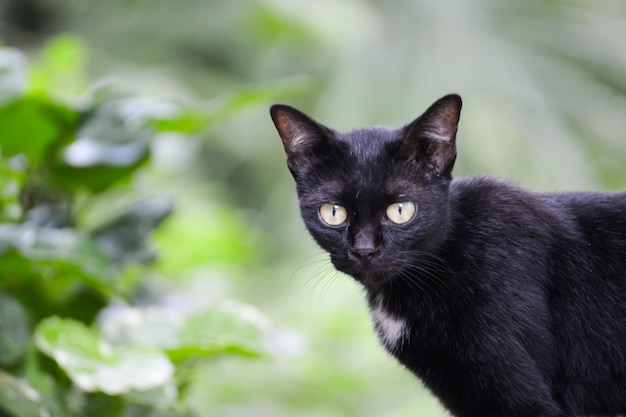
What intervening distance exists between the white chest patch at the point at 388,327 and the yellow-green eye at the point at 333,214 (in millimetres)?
209

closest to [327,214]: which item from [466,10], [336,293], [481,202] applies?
[481,202]

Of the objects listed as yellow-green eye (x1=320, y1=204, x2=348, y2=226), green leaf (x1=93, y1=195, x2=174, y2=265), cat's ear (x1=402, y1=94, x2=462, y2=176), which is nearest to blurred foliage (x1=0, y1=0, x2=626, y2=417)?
green leaf (x1=93, y1=195, x2=174, y2=265)

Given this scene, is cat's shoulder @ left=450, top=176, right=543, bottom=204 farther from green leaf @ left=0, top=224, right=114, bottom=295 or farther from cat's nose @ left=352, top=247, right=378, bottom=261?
green leaf @ left=0, top=224, right=114, bottom=295

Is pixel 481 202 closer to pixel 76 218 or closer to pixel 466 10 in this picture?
pixel 76 218

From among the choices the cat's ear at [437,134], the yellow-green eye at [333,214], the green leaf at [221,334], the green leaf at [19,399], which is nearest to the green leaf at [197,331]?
the green leaf at [221,334]

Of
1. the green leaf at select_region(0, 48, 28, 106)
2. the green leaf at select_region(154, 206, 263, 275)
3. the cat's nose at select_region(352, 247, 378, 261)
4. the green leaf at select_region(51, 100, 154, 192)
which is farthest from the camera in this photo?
the green leaf at select_region(154, 206, 263, 275)

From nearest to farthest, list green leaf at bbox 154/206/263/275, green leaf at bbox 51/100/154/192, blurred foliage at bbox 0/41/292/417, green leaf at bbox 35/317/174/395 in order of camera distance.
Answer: green leaf at bbox 35/317/174/395 → blurred foliage at bbox 0/41/292/417 → green leaf at bbox 51/100/154/192 → green leaf at bbox 154/206/263/275

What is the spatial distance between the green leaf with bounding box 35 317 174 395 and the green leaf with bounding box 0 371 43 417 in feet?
0.37

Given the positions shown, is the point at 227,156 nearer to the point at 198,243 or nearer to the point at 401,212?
the point at 198,243

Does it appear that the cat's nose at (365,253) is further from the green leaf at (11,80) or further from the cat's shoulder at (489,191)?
the green leaf at (11,80)

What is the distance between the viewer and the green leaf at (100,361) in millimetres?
1879

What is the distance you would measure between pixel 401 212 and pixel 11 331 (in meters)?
1.01

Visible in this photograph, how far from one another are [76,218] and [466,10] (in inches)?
109

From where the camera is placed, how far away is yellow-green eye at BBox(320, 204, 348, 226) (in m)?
1.59
